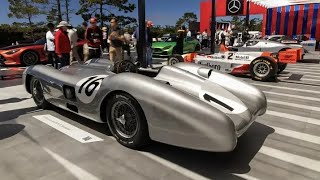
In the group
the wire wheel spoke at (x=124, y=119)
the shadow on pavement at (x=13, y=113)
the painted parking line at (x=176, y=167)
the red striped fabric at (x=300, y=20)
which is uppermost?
the red striped fabric at (x=300, y=20)

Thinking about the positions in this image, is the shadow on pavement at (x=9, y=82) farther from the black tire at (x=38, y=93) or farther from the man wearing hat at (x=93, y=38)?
the black tire at (x=38, y=93)

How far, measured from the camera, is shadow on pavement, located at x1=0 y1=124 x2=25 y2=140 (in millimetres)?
3947

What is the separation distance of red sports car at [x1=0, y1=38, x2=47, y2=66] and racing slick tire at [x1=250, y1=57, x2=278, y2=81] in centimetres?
753

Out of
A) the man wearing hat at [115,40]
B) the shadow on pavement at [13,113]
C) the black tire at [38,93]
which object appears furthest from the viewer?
the man wearing hat at [115,40]

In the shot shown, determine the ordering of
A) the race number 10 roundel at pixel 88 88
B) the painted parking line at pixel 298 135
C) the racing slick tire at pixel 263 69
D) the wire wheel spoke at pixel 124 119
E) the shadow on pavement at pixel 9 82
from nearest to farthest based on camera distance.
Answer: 1. the wire wheel spoke at pixel 124 119
2. the race number 10 roundel at pixel 88 88
3. the painted parking line at pixel 298 135
4. the shadow on pavement at pixel 9 82
5. the racing slick tire at pixel 263 69

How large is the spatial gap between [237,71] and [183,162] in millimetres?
5779

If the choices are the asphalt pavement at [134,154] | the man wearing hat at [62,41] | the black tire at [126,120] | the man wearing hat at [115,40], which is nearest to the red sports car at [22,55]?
the man wearing hat at [115,40]

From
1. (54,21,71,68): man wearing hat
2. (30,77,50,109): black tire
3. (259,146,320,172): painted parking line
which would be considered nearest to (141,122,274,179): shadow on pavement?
(259,146,320,172): painted parking line

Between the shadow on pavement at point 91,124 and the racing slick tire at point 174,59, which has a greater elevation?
the racing slick tire at point 174,59

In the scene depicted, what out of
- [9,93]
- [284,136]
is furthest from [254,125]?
[9,93]

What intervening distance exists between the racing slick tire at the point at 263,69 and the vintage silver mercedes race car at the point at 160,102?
4146mm

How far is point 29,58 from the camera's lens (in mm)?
11031

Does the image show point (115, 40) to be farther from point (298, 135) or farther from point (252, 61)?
point (298, 135)

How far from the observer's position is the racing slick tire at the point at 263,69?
794cm
